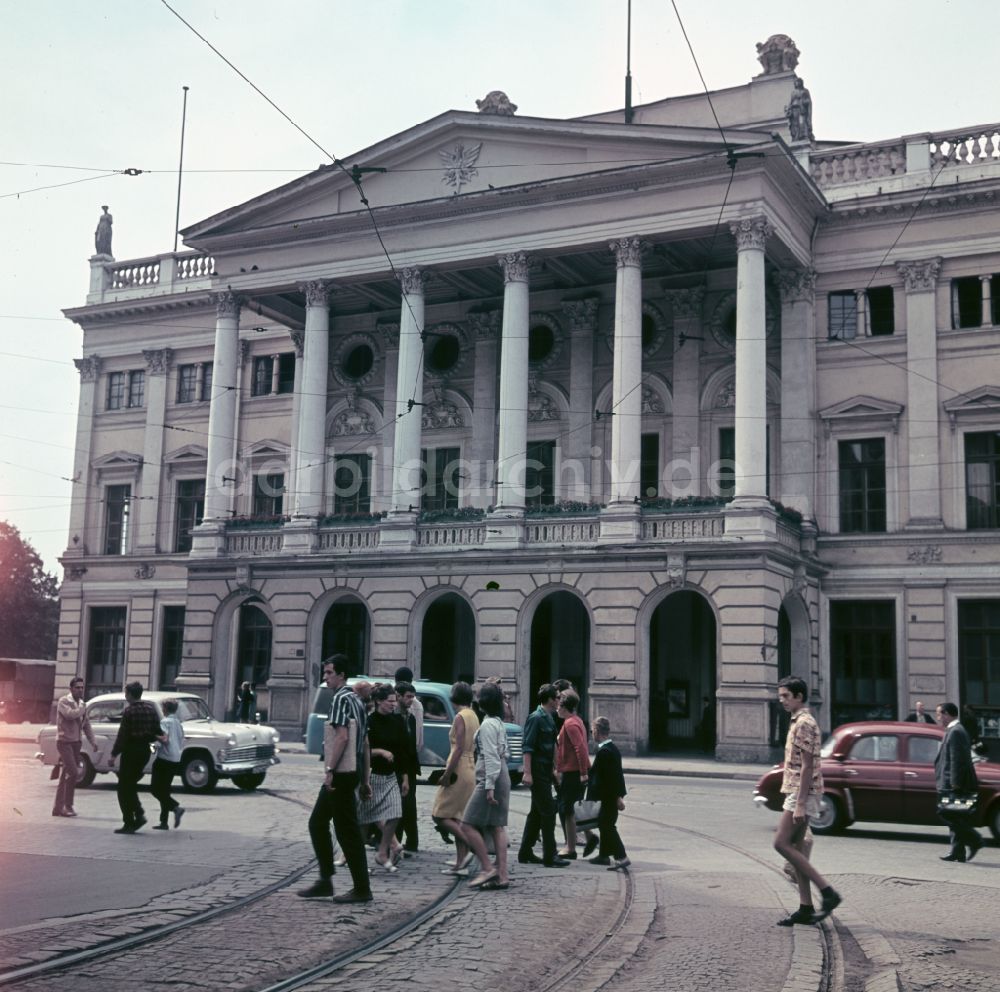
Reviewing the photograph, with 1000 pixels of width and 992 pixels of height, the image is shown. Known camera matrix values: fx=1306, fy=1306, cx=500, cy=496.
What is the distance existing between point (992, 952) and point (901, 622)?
84.7 feet

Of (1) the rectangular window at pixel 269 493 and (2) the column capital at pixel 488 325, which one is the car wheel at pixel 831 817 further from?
(1) the rectangular window at pixel 269 493

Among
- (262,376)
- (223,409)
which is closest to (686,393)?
(223,409)

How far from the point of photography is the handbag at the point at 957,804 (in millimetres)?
14062

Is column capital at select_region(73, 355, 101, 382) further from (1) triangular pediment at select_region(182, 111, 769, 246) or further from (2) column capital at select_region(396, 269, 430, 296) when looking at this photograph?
(2) column capital at select_region(396, 269, 430, 296)

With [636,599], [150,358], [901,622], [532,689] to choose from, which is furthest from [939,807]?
[150,358]

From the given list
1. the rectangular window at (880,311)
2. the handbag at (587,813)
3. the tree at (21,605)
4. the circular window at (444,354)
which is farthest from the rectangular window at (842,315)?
the tree at (21,605)

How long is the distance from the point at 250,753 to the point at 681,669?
17681mm

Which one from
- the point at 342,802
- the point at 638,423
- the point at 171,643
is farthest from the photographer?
the point at 171,643

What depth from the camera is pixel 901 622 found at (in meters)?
34.0

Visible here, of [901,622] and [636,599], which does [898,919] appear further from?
[901,622]

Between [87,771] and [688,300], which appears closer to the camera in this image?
[87,771]

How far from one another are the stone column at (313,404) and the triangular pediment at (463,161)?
2.23 m

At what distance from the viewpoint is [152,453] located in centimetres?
4697

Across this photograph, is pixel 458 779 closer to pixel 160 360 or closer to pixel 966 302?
pixel 966 302
